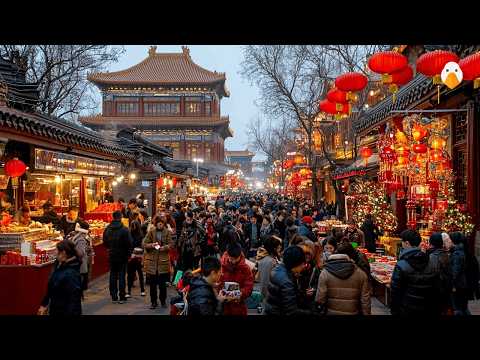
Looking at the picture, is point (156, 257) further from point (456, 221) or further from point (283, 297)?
point (456, 221)

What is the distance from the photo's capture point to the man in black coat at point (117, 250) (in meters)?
9.30

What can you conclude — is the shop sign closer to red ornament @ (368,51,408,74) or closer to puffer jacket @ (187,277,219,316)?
red ornament @ (368,51,408,74)

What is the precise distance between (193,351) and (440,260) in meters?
4.59

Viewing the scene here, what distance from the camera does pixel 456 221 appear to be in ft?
32.9

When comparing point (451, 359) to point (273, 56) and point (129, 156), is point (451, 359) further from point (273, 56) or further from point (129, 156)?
point (273, 56)

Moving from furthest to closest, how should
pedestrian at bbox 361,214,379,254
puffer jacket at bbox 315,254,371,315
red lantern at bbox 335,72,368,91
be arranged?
1. pedestrian at bbox 361,214,379,254
2. red lantern at bbox 335,72,368,91
3. puffer jacket at bbox 315,254,371,315

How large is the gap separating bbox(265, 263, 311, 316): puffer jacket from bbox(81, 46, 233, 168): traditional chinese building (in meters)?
45.9

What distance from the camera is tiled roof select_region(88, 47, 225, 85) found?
1961 inches

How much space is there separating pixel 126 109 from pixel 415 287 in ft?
156

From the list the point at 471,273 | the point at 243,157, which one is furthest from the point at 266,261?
the point at 243,157

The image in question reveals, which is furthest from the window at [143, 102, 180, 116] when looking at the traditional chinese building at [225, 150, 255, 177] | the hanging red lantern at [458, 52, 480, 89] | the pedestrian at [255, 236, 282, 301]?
the traditional chinese building at [225, 150, 255, 177]

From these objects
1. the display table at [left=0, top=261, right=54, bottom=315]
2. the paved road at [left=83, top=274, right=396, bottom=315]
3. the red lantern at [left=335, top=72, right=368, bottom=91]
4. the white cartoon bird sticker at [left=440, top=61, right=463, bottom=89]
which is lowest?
the paved road at [left=83, top=274, right=396, bottom=315]

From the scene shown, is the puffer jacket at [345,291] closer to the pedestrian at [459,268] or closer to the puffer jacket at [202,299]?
the puffer jacket at [202,299]

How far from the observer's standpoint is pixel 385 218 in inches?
567
